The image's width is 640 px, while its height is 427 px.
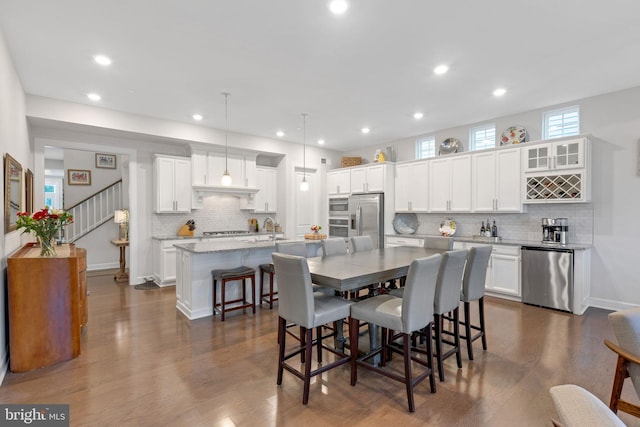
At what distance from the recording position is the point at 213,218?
6.66 metres

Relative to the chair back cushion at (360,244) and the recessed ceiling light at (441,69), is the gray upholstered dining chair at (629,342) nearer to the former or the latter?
the chair back cushion at (360,244)

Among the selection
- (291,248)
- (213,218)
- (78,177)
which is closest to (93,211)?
(78,177)

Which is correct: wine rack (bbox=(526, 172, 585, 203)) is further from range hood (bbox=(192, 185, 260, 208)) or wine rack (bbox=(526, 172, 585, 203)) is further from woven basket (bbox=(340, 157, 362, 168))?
range hood (bbox=(192, 185, 260, 208))

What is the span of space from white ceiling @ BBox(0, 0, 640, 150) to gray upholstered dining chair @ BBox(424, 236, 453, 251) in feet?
6.35

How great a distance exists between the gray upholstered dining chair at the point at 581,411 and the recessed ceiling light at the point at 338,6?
104 inches

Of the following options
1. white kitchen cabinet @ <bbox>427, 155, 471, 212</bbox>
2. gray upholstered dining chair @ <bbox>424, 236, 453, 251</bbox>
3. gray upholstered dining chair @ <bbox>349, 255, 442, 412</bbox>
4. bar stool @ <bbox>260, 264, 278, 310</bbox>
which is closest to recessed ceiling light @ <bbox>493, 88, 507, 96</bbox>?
white kitchen cabinet @ <bbox>427, 155, 471, 212</bbox>

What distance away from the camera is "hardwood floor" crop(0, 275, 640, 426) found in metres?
2.14

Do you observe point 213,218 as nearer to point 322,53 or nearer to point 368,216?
point 368,216

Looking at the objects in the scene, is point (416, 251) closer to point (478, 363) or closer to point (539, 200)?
point (478, 363)

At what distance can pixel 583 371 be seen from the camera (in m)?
2.69

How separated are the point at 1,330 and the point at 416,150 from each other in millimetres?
6559

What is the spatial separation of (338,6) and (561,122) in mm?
4204

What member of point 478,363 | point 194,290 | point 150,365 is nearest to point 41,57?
point 194,290

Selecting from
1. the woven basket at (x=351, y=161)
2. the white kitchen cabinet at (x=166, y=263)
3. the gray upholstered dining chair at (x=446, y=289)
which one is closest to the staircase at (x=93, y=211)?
the white kitchen cabinet at (x=166, y=263)
